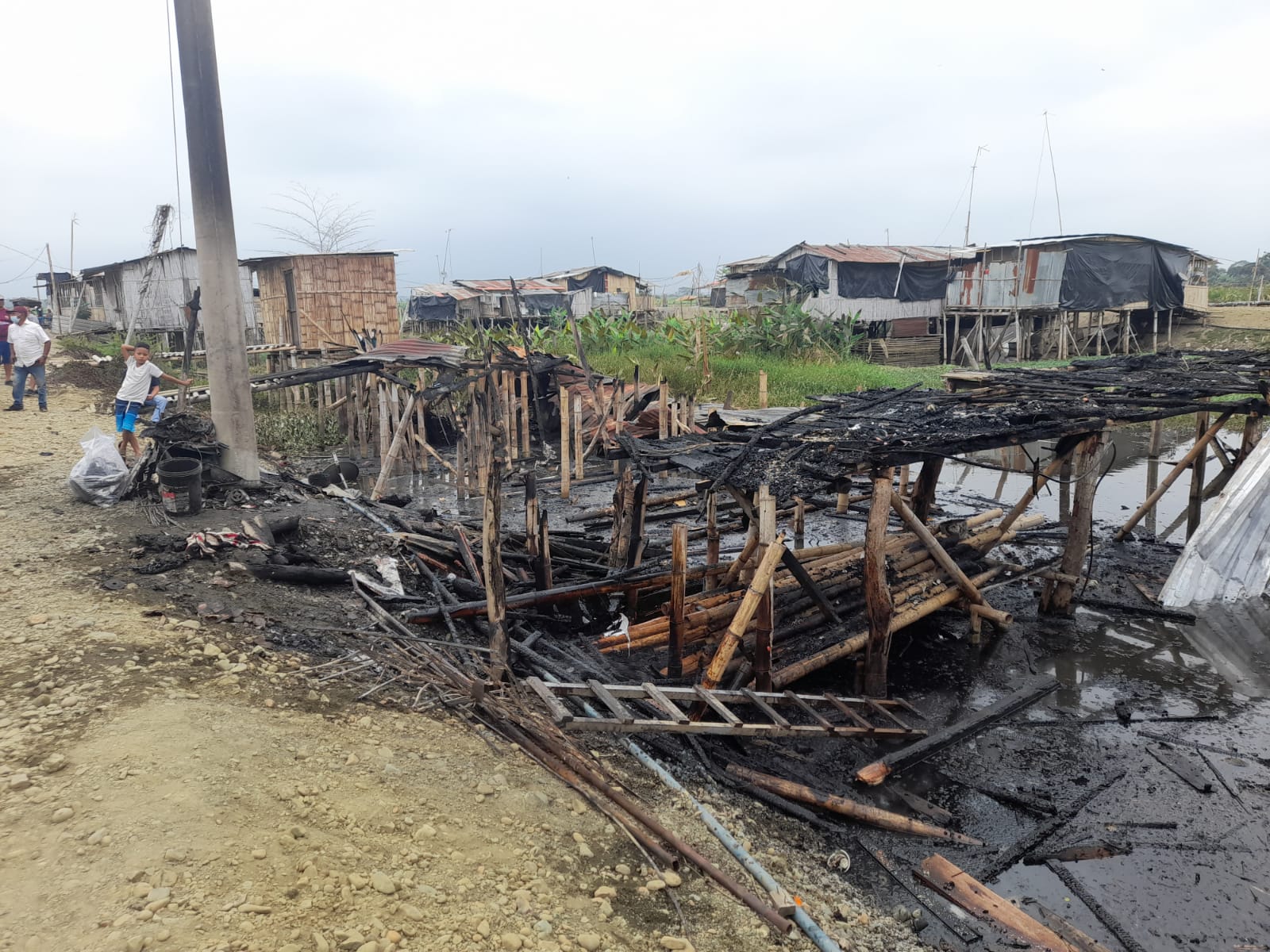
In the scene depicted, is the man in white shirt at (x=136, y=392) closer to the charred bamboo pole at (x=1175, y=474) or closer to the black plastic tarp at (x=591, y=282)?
the charred bamboo pole at (x=1175, y=474)

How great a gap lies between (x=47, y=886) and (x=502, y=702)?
2.49 meters

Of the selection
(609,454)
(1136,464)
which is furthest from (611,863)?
(1136,464)

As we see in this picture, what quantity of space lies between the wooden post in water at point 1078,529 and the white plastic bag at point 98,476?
32.3 ft

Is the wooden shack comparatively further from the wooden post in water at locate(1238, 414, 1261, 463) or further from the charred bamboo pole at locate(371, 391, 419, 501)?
the wooden post in water at locate(1238, 414, 1261, 463)

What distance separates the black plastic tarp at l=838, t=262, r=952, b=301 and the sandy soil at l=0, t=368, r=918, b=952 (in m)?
26.8

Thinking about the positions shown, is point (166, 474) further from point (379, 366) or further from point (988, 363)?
point (988, 363)

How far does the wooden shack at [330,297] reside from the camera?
801 inches

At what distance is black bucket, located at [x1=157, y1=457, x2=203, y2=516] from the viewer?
26.2 feet

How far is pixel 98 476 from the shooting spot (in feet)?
26.9

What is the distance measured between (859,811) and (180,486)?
7125mm

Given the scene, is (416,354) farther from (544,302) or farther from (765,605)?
(544,302)

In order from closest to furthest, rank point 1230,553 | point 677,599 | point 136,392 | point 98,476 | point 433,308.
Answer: point 677,599
point 98,476
point 1230,553
point 136,392
point 433,308

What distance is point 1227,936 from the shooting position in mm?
4180

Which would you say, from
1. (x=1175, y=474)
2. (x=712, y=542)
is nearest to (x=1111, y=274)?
(x=1175, y=474)
